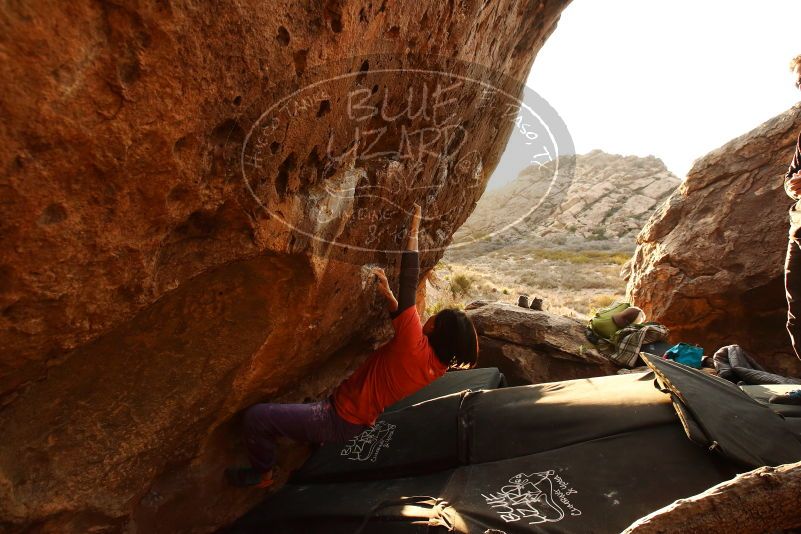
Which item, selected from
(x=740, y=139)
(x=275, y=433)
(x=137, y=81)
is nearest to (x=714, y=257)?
(x=740, y=139)

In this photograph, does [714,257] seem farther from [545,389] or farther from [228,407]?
[228,407]

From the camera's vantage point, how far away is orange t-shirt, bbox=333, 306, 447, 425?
311 cm

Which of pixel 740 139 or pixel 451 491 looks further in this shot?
pixel 740 139

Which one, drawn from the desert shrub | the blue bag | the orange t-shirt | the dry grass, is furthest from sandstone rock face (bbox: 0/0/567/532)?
the desert shrub

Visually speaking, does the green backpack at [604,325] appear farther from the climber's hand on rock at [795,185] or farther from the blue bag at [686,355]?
the climber's hand on rock at [795,185]

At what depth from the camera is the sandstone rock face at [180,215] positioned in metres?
1.63

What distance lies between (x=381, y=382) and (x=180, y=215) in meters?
1.73

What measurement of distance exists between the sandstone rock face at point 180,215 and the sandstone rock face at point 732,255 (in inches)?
236

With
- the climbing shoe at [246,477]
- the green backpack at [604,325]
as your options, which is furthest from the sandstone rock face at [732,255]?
the climbing shoe at [246,477]

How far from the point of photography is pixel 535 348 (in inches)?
263

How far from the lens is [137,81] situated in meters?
1.68

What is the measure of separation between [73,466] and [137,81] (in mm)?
1955

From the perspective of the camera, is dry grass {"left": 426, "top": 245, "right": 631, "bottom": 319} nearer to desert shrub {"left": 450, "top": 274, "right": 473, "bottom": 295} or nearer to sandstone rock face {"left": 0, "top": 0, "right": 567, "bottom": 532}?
desert shrub {"left": 450, "top": 274, "right": 473, "bottom": 295}

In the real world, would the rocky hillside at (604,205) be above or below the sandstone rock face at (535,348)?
above
